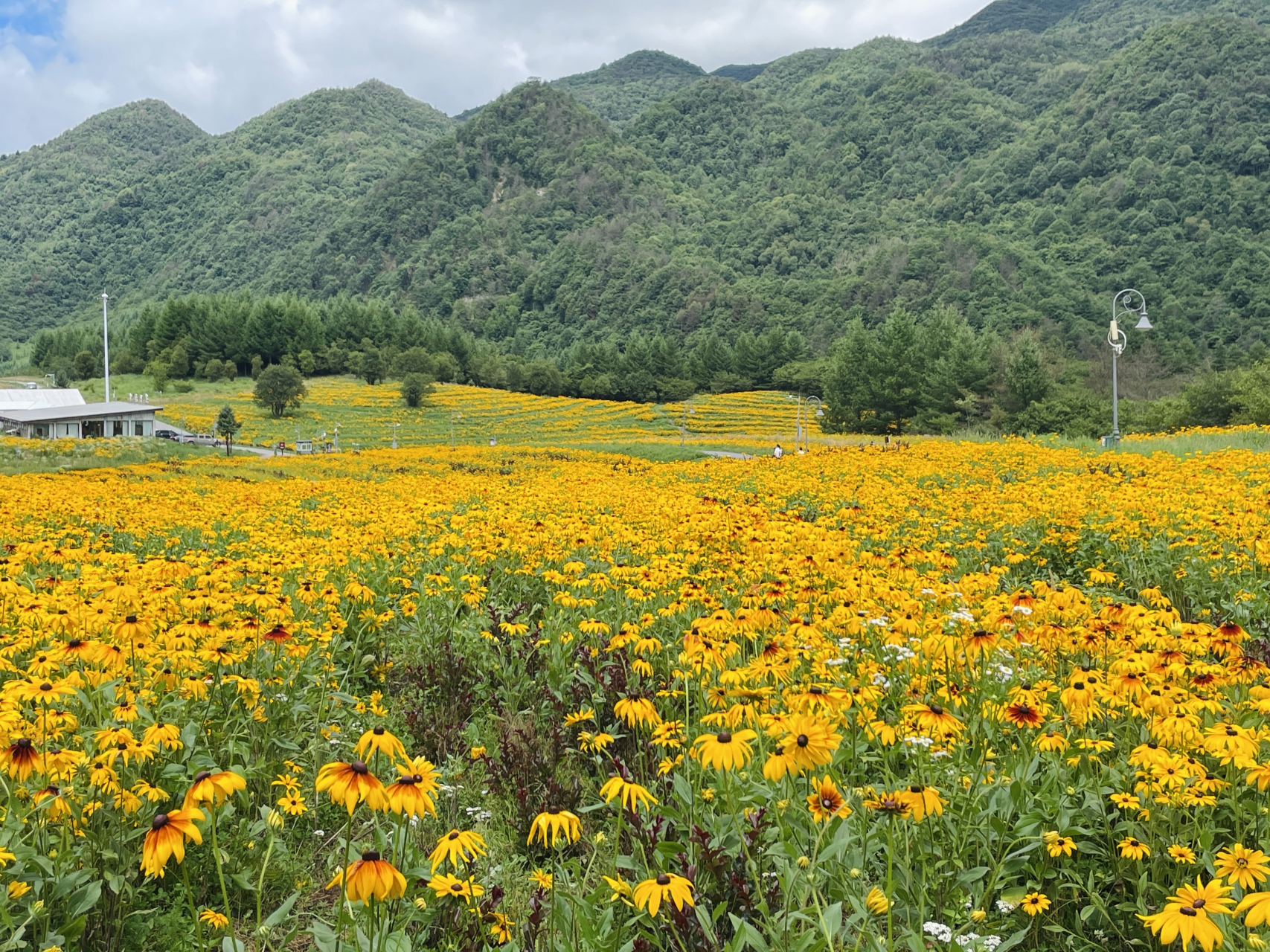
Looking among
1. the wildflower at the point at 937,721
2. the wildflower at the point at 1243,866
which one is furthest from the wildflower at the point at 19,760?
the wildflower at the point at 1243,866

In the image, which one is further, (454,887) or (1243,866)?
(454,887)

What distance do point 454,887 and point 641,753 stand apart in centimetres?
134

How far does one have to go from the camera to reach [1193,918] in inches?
78.7

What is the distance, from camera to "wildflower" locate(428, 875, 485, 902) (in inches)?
98.3

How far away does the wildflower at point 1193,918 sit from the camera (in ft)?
6.32

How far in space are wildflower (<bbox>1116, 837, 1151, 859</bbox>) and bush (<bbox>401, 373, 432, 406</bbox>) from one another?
6693 cm

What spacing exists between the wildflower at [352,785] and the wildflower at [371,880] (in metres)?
0.12

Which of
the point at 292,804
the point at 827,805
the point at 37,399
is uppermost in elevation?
the point at 37,399

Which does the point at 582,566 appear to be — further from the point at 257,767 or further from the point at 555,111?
the point at 555,111

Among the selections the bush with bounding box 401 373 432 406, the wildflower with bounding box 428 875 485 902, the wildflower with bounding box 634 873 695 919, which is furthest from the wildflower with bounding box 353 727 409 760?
the bush with bounding box 401 373 432 406

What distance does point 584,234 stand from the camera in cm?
16375

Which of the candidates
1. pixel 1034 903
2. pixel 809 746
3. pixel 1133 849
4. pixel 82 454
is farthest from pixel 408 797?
pixel 82 454

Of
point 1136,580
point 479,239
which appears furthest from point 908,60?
point 1136,580

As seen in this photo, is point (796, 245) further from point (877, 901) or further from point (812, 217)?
point (877, 901)
